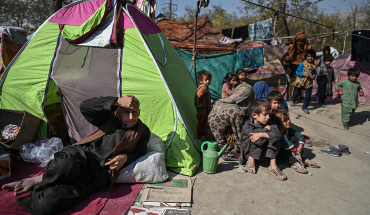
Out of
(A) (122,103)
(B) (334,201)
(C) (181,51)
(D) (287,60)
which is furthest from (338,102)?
(A) (122,103)

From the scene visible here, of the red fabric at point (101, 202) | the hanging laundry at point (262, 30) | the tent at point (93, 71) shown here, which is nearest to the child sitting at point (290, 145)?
the tent at point (93, 71)

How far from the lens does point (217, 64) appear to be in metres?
6.89

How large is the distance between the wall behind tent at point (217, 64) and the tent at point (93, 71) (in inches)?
136

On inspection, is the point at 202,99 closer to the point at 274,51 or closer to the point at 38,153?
the point at 38,153

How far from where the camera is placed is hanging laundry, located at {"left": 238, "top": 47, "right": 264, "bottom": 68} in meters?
6.62

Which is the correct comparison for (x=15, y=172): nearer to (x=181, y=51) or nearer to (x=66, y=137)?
(x=66, y=137)

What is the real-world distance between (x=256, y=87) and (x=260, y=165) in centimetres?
140

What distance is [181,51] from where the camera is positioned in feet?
22.6

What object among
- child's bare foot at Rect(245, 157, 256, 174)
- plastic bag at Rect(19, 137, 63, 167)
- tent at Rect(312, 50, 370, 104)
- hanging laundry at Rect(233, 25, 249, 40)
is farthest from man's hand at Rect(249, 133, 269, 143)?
hanging laundry at Rect(233, 25, 249, 40)

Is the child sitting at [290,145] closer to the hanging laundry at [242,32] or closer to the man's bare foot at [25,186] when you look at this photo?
the man's bare foot at [25,186]

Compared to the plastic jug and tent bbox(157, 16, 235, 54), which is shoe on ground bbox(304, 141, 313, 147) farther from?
tent bbox(157, 16, 235, 54)

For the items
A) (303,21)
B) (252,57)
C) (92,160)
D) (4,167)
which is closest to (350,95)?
Answer: (252,57)

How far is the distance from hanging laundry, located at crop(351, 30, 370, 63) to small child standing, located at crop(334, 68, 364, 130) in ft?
4.48

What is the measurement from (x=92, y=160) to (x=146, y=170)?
23.1 inches
